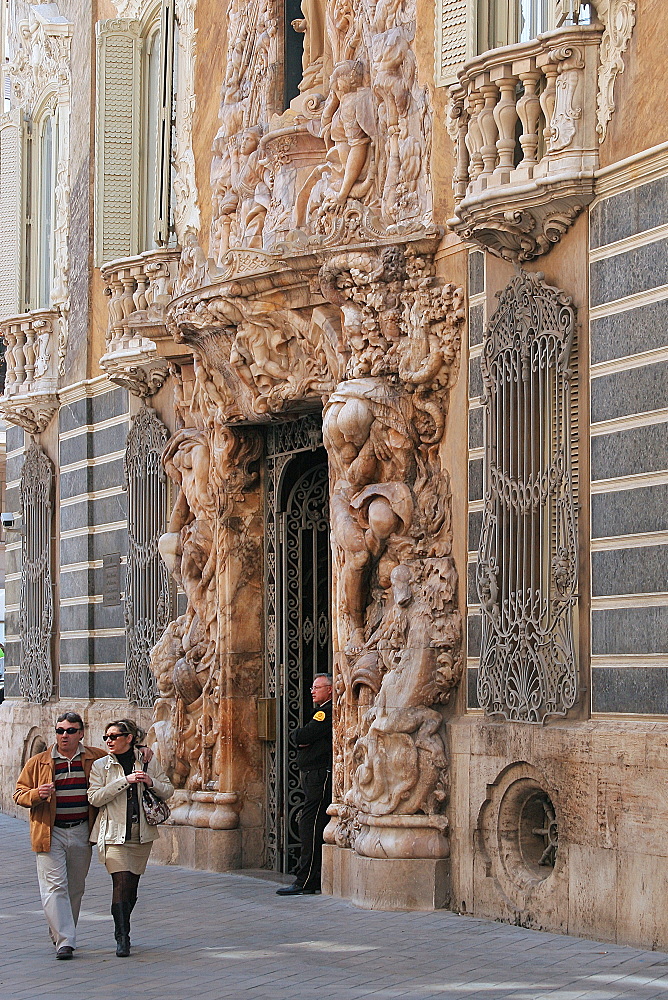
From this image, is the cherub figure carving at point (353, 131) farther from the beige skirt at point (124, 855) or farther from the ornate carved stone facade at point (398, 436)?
the beige skirt at point (124, 855)

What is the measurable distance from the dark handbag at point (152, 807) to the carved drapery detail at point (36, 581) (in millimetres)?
9745

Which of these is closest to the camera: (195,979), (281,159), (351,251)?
(195,979)

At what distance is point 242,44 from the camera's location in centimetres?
1659

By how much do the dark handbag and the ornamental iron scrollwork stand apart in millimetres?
2527

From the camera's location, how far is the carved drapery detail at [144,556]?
18.6 meters

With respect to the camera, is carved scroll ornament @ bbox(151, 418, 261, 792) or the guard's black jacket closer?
the guard's black jacket

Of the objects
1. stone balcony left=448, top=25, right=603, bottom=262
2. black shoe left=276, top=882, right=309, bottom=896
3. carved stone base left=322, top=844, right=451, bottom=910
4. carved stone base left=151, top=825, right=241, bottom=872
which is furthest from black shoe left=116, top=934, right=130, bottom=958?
stone balcony left=448, top=25, right=603, bottom=262

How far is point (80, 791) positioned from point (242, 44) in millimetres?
7442

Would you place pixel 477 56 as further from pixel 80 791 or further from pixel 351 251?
pixel 80 791

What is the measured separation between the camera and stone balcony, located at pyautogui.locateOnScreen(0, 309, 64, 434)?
21656mm

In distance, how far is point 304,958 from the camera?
11750 millimetres

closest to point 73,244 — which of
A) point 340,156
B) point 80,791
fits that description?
point 340,156

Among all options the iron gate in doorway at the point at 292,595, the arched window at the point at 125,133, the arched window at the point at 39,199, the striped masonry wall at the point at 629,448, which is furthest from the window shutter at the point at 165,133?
the striped masonry wall at the point at 629,448

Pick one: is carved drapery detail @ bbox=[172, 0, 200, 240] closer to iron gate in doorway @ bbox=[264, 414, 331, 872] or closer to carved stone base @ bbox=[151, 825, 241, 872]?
iron gate in doorway @ bbox=[264, 414, 331, 872]
